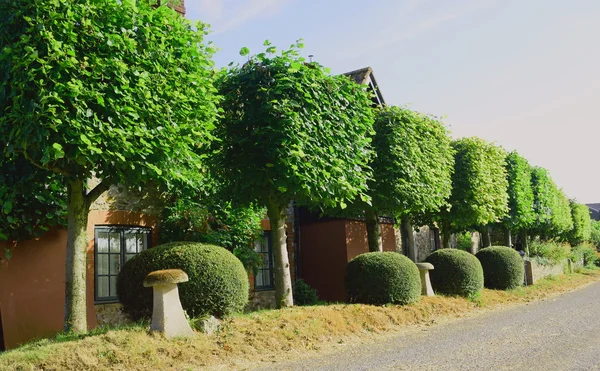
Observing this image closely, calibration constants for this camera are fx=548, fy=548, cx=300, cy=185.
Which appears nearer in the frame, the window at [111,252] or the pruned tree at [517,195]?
the window at [111,252]

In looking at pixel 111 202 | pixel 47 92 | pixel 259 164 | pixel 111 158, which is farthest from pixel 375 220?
pixel 47 92

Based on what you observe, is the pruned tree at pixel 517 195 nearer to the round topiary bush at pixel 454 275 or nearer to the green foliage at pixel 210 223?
the round topiary bush at pixel 454 275

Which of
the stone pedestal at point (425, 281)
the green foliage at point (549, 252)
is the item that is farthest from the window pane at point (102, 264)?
the green foliage at point (549, 252)

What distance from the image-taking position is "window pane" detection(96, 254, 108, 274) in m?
12.2

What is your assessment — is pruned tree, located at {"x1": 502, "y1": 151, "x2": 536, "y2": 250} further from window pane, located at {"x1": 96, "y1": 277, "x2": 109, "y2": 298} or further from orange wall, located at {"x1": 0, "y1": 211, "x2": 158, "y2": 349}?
orange wall, located at {"x1": 0, "y1": 211, "x2": 158, "y2": 349}

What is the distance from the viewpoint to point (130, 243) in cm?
1288

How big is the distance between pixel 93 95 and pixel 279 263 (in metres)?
5.61

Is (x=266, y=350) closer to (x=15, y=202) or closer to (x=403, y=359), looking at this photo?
(x=403, y=359)

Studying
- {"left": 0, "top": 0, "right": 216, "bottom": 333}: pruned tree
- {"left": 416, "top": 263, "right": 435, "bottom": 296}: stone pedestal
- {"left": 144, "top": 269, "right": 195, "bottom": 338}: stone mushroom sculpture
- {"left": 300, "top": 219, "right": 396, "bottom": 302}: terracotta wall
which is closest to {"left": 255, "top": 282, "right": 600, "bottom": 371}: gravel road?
{"left": 144, "top": 269, "right": 195, "bottom": 338}: stone mushroom sculpture

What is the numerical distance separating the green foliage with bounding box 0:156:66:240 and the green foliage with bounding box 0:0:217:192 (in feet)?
3.03

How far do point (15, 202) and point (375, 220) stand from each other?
9.98m

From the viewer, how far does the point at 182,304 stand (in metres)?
9.45

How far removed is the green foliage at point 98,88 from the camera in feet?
26.2

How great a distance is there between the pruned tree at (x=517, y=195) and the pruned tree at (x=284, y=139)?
1553 cm
